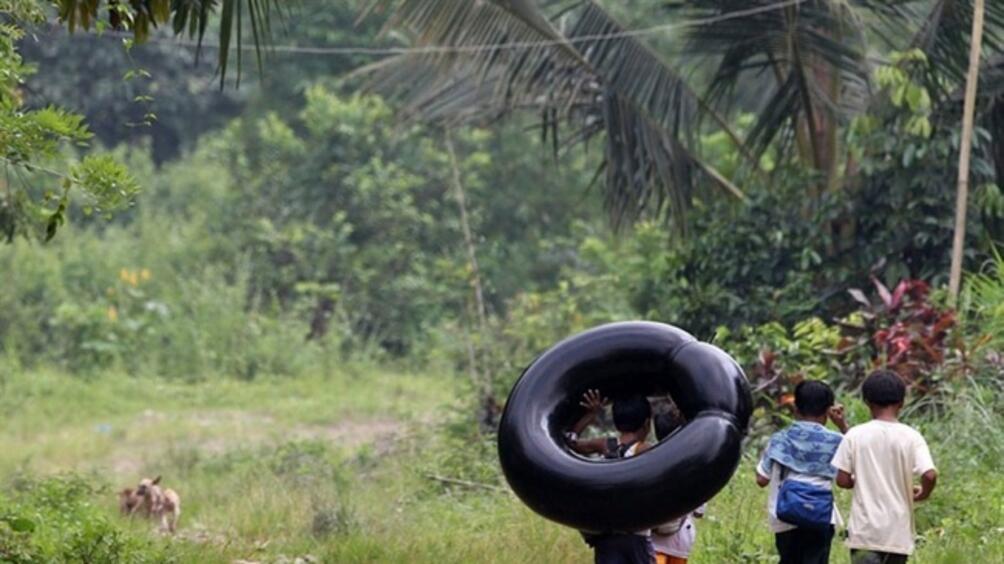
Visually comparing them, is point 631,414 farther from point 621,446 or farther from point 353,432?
point 353,432

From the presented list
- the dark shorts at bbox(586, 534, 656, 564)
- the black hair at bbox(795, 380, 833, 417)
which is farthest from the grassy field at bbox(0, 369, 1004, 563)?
the dark shorts at bbox(586, 534, 656, 564)

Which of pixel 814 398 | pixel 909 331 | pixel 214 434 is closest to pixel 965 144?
pixel 909 331

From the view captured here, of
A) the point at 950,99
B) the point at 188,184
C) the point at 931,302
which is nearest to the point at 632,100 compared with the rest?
the point at 950,99

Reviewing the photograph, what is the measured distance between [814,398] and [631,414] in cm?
70

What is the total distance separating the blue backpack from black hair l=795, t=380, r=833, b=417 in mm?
282

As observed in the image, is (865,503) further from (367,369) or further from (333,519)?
(367,369)

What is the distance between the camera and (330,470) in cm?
1342

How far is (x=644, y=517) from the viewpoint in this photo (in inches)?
244

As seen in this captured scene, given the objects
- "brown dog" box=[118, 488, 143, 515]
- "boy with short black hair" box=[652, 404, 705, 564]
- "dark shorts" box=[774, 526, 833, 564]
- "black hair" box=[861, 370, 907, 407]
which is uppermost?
"black hair" box=[861, 370, 907, 407]

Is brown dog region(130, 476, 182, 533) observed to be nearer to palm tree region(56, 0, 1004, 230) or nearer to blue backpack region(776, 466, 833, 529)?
palm tree region(56, 0, 1004, 230)

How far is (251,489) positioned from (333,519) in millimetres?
2480

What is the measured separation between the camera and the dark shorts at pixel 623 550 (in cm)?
634

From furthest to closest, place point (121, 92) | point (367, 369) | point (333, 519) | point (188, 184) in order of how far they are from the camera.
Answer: point (121, 92) → point (188, 184) → point (367, 369) → point (333, 519)

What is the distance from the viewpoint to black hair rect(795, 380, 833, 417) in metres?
6.44
